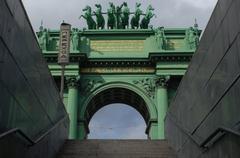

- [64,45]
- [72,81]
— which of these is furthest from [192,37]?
[64,45]

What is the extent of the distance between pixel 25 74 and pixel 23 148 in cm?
188

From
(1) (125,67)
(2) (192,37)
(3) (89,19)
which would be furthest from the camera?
(3) (89,19)

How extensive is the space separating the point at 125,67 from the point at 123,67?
165 millimetres

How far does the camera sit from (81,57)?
112 ft

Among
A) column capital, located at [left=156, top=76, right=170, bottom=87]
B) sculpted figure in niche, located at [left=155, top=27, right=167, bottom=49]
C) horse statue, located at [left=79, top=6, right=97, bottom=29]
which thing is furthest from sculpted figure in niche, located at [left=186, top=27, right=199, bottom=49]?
horse statue, located at [left=79, top=6, right=97, bottom=29]

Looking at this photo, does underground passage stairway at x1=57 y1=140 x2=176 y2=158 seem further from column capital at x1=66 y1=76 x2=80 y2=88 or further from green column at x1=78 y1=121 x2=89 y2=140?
column capital at x1=66 y1=76 x2=80 y2=88

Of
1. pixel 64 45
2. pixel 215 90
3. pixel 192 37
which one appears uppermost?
pixel 192 37

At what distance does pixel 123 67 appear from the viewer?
3506 centimetres

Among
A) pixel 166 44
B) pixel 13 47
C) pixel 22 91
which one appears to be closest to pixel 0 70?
pixel 13 47

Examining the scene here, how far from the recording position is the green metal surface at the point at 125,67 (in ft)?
111

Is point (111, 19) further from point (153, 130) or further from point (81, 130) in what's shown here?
point (153, 130)

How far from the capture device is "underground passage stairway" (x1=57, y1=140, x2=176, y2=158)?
16.0m

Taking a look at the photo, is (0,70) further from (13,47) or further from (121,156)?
(121,156)

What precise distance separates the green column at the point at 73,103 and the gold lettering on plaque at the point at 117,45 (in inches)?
138
